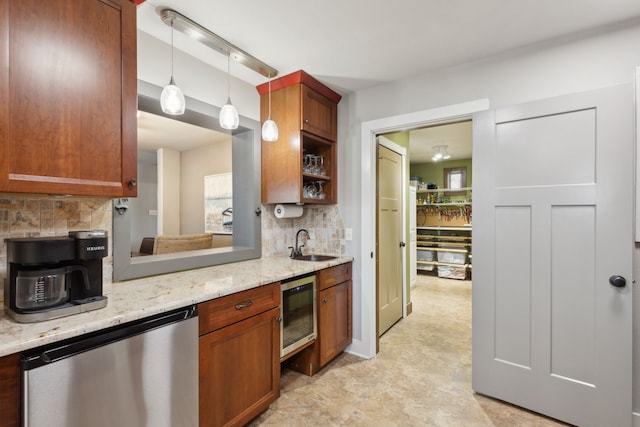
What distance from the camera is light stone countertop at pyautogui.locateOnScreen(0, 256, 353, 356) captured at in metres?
1.04

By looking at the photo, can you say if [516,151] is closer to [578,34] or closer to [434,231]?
[578,34]

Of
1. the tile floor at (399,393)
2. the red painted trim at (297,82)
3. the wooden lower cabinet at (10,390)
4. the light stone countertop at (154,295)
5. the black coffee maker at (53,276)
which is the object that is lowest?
the tile floor at (399,393)

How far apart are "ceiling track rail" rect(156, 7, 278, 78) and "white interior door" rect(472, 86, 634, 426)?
1671mm

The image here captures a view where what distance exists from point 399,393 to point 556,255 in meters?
1.42

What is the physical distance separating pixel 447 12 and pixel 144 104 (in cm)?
190

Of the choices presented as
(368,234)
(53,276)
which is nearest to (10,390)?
(53,276)

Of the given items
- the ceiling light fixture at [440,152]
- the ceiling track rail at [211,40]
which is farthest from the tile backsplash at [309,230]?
the ceiling light fixture at [440,152]

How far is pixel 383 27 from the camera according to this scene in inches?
73.2

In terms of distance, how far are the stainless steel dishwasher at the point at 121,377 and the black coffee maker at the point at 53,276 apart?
7.6 inches

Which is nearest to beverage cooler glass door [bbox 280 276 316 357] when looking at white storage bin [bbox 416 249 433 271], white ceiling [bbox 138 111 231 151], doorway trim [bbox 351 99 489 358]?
doorway trim [bbox 351 99 489 358]

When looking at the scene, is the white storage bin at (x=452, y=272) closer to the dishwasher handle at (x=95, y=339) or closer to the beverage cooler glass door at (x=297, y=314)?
the beverage cooler glass door at (x=297, y=314)

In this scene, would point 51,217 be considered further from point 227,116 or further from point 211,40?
point 211,40

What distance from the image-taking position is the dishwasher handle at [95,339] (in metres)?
1.01

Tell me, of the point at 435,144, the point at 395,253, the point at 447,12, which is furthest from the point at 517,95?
the point at 435,144
